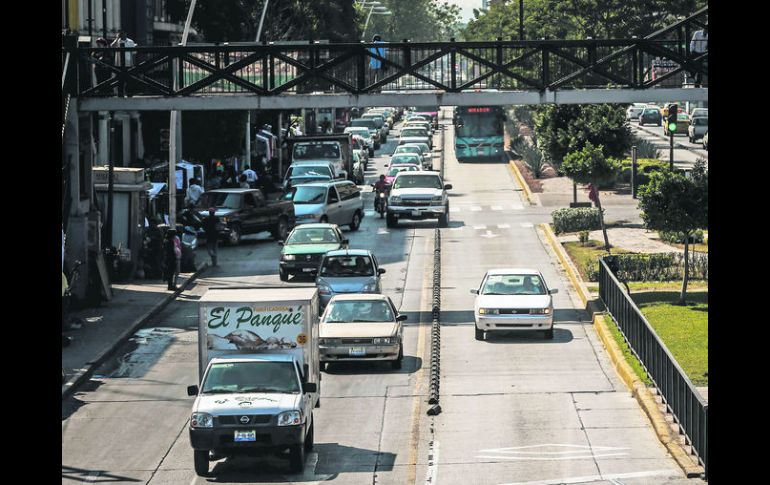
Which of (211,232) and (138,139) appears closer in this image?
(211,232)

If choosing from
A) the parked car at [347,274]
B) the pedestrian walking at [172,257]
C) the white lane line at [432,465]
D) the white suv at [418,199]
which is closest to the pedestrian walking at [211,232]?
the pedestrian walking at [172,257]

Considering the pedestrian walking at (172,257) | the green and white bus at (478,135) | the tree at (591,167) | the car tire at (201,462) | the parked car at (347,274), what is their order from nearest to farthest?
the car tire at (201,462) → the parked car at (347,274) → the pedestrian walking at (172,257) → the tree at (591,167) → the green and white bus at (478,135)

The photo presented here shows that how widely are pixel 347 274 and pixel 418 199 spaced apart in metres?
18.1

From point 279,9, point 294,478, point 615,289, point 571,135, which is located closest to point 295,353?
point 294,478

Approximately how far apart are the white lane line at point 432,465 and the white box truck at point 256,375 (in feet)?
6.10

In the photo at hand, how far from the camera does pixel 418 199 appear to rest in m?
55.1

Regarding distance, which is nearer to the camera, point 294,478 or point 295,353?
point 294,478

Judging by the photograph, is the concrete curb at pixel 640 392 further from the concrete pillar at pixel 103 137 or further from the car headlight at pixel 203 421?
the concrete pillar at pixel 103 137

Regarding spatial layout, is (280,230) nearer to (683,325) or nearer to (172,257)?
(172,257)

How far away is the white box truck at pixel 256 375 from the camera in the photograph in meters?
21.5

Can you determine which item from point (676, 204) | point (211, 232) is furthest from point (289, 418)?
point (211, 232)

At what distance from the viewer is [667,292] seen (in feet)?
126
